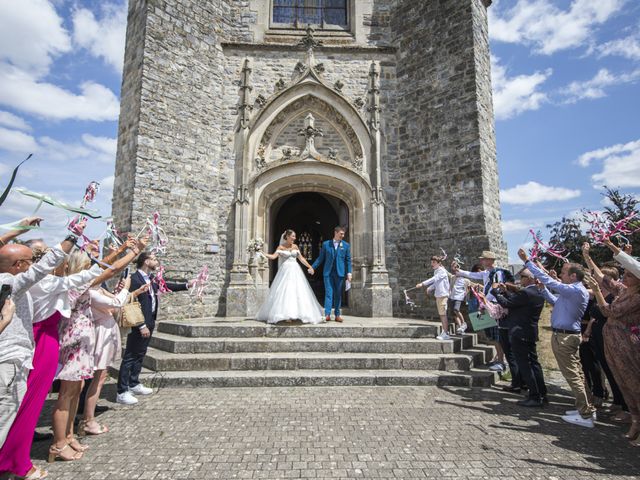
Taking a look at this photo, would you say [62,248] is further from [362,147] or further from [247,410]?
[362,147]

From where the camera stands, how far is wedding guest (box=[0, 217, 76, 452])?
2287 mm

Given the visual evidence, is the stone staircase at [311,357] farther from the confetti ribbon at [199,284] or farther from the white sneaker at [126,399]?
the confetti ribbon at [199,284]

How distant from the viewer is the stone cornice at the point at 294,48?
32.8 feet

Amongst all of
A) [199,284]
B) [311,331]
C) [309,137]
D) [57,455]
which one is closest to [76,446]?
[57,455]

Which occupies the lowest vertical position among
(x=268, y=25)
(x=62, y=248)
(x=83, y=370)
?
(x=83, y=370)

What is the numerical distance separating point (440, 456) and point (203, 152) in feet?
27.8

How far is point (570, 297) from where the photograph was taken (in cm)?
409

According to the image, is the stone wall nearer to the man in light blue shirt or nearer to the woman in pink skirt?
the man in light blue shirt

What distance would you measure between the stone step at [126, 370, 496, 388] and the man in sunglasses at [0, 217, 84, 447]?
270 centimetres

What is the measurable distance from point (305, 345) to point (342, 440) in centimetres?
256

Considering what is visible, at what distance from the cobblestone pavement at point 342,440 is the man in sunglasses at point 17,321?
2.68ft

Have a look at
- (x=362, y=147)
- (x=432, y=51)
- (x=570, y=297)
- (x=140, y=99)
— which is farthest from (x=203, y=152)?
(x=570, y=297)

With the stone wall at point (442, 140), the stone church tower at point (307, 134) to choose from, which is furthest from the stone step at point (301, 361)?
the stone wall at point (442, 140)

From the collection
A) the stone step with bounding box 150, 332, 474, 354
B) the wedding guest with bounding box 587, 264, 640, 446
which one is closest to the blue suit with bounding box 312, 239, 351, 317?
the stone step with bounding box 150, 332, 474, 354
